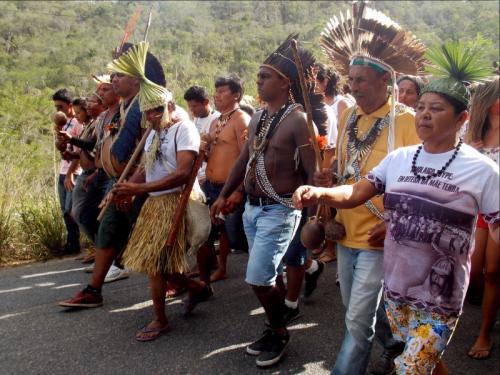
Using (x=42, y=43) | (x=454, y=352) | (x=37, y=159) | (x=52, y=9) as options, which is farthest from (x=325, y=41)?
(x=52, y=9)

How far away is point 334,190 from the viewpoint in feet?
8.03

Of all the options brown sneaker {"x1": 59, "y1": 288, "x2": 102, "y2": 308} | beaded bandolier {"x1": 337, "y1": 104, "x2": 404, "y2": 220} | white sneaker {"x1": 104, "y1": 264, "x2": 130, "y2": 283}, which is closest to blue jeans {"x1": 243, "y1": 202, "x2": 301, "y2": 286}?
beaded bandolier {"x1": 337, "y1": 104, "x2": 404, "y2": 220}

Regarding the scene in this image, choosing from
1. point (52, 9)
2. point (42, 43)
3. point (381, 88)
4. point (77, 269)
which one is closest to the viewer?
point (381, 88)

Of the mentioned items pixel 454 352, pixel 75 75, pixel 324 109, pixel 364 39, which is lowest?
pixel 454 352

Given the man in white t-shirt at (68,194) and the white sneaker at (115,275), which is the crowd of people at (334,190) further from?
the man in white t-shirt at (68,194)

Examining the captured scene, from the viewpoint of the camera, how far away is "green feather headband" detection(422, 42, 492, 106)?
7.47ft

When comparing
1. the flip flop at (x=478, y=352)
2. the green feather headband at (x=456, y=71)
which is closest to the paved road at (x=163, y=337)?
the flip flop at (x=478, y=352)

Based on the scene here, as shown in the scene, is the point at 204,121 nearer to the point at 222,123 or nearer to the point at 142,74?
the point at 222,123

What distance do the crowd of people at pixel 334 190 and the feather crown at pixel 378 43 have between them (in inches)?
0.5

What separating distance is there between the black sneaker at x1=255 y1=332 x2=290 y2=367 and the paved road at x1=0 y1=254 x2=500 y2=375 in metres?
0.06

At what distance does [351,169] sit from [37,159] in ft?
36.6

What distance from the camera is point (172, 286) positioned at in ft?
16.1

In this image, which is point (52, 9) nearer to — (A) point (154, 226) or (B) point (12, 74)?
(B) point (12, 74)

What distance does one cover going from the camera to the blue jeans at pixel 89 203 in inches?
198
